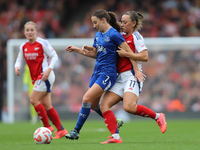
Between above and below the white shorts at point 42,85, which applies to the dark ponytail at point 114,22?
above

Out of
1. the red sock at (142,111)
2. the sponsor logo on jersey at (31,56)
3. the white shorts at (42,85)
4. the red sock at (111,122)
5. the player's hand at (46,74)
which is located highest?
→ the sponsor logo on jersey at (31,56)

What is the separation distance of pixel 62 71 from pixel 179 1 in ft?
19.8

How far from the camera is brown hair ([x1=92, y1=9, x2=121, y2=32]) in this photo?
5.62 meters

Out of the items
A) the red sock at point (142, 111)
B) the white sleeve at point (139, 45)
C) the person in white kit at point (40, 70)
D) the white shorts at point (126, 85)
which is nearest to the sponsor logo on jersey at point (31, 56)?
the person in white kit at point (40, 70)

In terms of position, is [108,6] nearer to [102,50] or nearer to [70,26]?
[70,26]

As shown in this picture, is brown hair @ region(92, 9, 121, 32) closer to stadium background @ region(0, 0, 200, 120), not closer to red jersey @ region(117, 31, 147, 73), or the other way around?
red jersey @ region(117, 31, 147, 73)

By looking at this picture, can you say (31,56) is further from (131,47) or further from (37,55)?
(131,47)

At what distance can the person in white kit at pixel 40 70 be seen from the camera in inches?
270

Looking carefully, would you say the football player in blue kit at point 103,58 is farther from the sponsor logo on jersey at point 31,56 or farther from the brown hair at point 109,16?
the sponsor logo on jersey at point 31,56

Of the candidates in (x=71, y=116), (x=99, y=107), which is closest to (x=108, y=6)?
(x=71, y=116)

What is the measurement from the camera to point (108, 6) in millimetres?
17359

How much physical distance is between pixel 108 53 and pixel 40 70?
68.9 inches

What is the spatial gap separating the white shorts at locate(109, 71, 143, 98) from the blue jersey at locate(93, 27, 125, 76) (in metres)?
0.16

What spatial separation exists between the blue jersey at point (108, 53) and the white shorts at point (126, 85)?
16 cm
